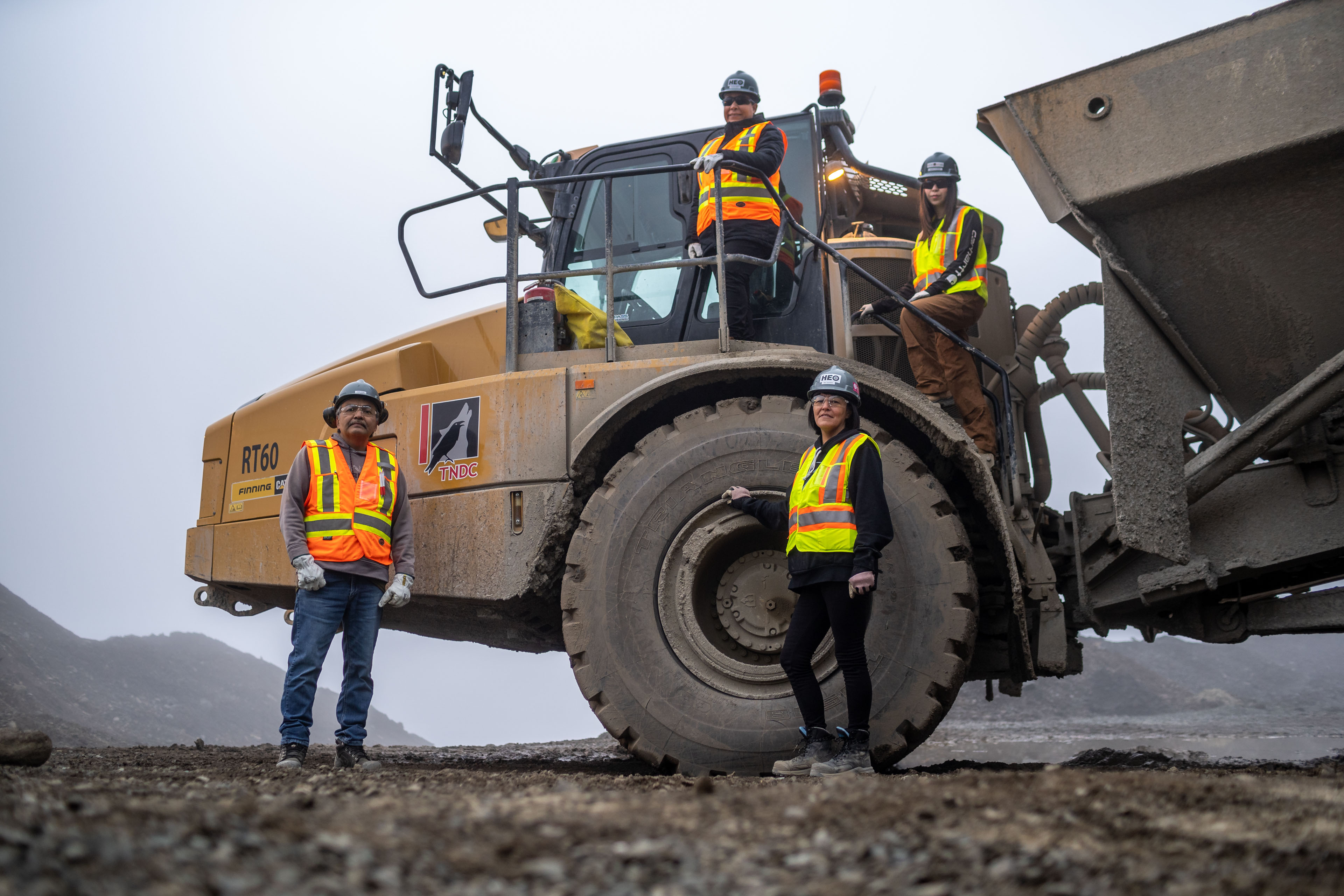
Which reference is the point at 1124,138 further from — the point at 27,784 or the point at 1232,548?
the point at 27,784

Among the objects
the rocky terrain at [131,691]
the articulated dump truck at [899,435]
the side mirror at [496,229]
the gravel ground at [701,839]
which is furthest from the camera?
Answer: the rocky terrain at [131,691]

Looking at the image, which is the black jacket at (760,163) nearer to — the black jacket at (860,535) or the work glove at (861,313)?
the work glove at (861,313)

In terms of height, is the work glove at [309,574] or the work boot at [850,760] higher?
the work glove at [309,574]

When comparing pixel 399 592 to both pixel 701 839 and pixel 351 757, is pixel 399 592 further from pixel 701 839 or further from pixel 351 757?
pixel 701 839

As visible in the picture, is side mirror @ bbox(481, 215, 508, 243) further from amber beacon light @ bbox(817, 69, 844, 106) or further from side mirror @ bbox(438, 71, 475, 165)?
amber beacon light @ bbox(817, 69, 844, 106)

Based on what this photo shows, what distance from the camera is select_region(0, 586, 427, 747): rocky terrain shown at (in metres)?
9.87

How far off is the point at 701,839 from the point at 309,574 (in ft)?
9.49

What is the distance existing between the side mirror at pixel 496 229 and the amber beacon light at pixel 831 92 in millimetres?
2101

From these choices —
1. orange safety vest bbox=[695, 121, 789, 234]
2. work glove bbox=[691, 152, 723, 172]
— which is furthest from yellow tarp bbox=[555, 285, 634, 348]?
work glove bbox=[691, 152, 723, 172]

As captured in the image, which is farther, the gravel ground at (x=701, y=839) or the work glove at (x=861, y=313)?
the work glove at (x=861, y=313)

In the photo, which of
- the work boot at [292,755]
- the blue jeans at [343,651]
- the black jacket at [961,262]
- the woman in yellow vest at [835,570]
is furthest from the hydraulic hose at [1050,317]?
the work boot at [292,755]

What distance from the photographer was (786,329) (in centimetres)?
477

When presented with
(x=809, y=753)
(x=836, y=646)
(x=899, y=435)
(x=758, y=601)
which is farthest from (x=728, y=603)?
(x=899, y=435)

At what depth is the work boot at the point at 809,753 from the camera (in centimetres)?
351
